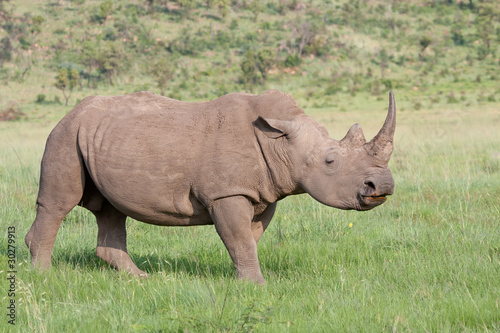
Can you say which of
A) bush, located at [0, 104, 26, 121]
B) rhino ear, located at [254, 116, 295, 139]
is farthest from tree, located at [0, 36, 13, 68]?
rhino ear, located at [254, 116, 295, 139]

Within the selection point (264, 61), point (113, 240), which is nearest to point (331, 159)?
point (113, 240)

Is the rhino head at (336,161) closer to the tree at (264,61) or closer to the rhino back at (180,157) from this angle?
the rhino back at (180,157)

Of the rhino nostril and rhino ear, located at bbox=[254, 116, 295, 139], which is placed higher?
rhino ear, located at bbox=[254, 116, 295, 139]

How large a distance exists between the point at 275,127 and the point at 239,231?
0.81m

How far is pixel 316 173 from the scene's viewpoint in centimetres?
466

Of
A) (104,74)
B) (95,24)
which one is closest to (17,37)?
(95,24)

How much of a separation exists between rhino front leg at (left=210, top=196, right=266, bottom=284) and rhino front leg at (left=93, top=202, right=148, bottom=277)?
120 cm

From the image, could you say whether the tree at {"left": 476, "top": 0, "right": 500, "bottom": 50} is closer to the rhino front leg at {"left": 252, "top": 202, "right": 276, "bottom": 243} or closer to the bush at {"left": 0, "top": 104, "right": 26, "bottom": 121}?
the bush at {"left": 0, "top": 104, "right": 26, "bottom": 121}

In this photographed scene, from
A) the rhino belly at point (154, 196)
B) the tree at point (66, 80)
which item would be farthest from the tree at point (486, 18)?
the rhino belly at point (154, 196)

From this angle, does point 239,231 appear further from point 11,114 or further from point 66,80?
point 66,80

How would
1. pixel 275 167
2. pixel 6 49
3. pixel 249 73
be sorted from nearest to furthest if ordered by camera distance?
pixel 275 167 < pixel 249 73 < pixel 6 49

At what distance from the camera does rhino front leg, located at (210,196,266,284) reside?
15.3 ft

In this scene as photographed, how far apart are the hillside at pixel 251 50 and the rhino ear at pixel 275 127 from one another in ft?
89.6

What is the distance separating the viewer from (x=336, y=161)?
4.60 m
